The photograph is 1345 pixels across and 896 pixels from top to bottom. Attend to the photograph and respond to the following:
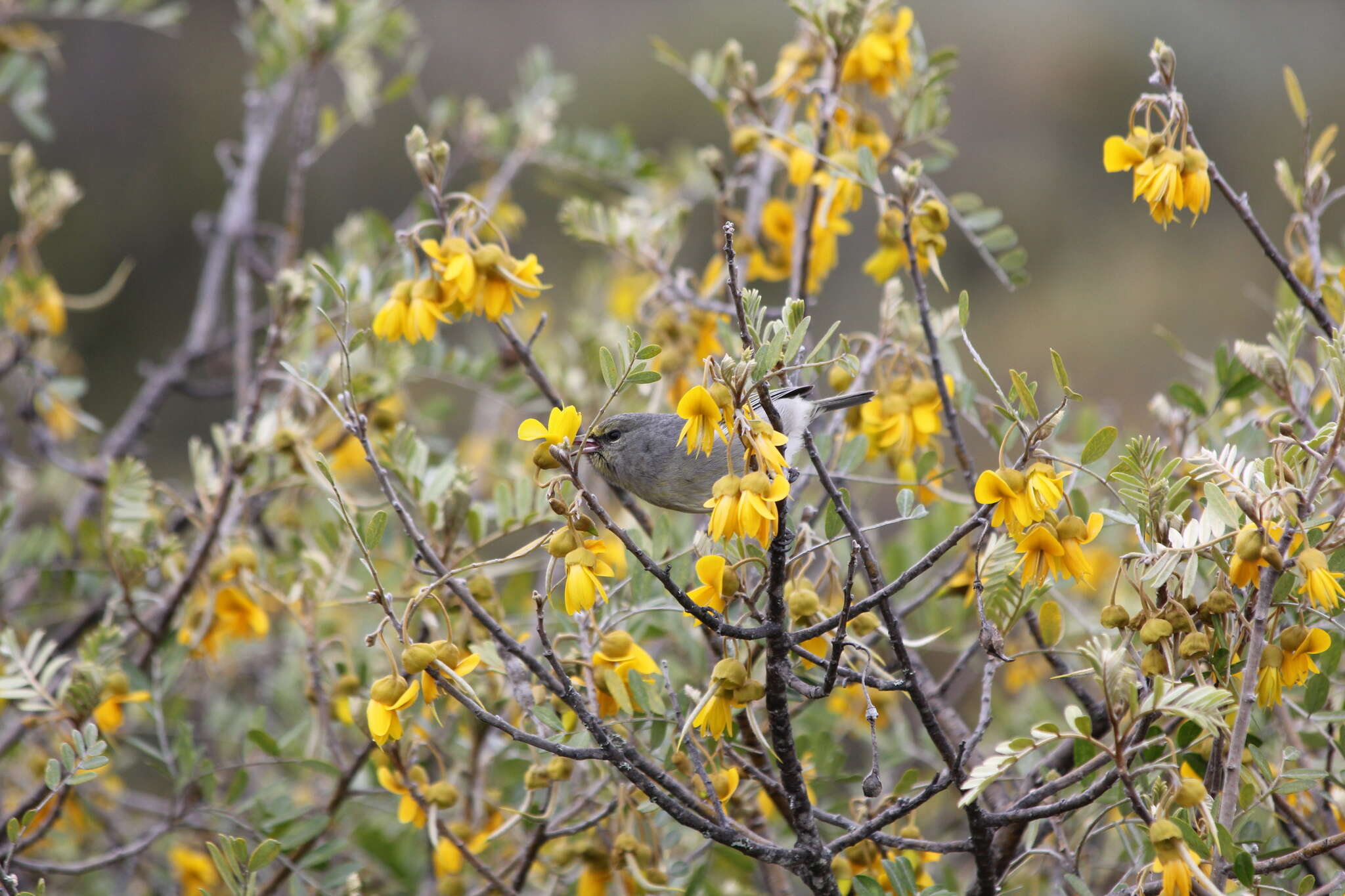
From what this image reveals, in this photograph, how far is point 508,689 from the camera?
88.0 inches

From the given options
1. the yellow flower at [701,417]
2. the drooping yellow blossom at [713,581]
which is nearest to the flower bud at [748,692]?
the drooping yellow blossom at [713,581]

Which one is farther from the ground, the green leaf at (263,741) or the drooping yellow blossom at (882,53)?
the drooping yellow blossom at (882,53)

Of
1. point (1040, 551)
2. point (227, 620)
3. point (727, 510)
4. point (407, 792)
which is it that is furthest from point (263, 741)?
point (1040, 551)

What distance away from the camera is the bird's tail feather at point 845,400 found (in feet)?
7.54

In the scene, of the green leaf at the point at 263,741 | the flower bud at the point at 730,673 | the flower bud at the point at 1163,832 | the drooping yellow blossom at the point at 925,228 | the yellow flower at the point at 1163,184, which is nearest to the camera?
the flower bud at the point at 1163,832

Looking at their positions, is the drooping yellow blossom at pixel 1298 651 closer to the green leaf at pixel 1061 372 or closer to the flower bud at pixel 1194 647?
the flower bud at pixel 1194 647

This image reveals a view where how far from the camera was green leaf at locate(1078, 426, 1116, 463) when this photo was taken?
1495 millimetres

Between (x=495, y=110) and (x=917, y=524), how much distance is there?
10.4m

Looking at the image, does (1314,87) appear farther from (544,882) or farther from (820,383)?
(544,882)

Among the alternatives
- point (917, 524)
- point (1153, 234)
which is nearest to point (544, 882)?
point (917, 524)

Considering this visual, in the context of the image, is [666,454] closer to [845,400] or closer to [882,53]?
[845,400]

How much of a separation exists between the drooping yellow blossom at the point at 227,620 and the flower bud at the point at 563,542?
107cm

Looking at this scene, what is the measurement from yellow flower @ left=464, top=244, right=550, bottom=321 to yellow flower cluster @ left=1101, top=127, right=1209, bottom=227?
97cm

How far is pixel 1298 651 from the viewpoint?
1.51 metres
